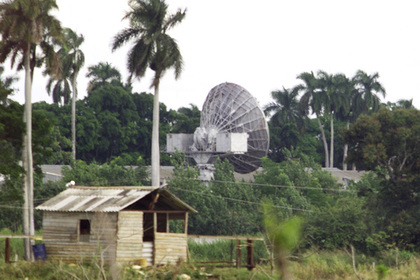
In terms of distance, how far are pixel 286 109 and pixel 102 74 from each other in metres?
27.0

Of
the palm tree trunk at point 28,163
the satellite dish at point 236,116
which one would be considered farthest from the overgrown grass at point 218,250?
the satellite dish at point 236,116

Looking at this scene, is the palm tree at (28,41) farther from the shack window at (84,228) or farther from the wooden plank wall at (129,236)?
the wooden plank wall at (129,236)

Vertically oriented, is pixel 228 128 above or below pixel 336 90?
below

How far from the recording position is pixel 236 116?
74062 millimetres

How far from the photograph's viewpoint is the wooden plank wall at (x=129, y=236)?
2550 cm

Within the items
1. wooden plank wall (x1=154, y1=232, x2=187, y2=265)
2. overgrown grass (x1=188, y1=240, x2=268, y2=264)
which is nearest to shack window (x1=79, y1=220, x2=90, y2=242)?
wooden plank wall (x1=154, y1=232, x2=187, y2=265)

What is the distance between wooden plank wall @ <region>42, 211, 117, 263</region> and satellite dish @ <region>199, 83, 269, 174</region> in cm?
4632

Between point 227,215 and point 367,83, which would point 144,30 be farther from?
point 367,83

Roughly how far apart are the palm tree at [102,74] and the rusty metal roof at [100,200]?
2944 inches

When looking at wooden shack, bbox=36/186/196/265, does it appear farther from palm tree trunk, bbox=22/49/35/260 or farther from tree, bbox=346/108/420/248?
tree, bbox=346/108/420/248

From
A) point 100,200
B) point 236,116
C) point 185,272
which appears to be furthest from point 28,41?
point 236,116

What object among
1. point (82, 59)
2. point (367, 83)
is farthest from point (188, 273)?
point (367, 83)

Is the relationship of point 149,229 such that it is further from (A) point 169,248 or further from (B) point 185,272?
(B) point 185,272

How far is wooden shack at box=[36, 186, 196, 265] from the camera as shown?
2555cm
